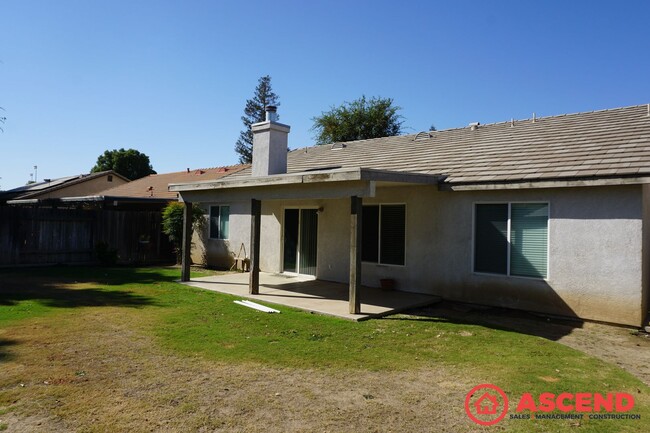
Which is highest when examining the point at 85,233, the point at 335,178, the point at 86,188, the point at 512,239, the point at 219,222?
the point at 86,188

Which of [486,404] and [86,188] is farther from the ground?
[86,188]

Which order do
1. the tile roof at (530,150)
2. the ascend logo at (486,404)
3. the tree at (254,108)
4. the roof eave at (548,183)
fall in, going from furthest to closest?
the tree at (254,108) < the tile roof at (530,150) < the roof eave at (548,183) < the ascend logo at (486,404)

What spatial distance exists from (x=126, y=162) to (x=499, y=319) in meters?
50.4

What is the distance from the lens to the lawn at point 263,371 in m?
4.21

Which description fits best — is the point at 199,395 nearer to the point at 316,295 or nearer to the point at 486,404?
the point at 486,404

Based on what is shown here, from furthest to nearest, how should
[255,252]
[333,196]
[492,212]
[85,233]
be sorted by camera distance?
[85,233] < [255,252] < [492,212] < [333,196]

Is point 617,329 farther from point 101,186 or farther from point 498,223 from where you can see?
point 101,186

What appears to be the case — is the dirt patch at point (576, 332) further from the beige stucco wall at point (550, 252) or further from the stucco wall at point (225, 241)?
the stucco wall at point (225, 241)

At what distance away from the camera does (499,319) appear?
866cm

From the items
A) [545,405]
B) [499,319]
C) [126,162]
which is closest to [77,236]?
[499,319]

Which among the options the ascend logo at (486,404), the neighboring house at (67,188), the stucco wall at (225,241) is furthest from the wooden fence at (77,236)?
the ascend logo at (486,404)

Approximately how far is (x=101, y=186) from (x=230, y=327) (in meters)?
28.5

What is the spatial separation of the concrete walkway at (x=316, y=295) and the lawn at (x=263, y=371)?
0.63 metres

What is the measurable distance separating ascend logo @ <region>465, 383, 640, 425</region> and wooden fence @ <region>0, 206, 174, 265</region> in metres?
15.7
